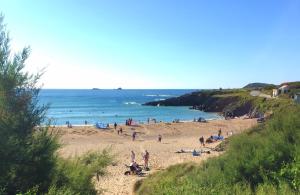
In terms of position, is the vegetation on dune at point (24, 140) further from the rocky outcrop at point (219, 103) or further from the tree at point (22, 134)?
the rocky outcrop at point (219, 103)

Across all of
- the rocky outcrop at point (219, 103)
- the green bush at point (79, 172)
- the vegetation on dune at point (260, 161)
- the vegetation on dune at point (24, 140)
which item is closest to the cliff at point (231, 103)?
the rocky outcrop at point (219, 103)

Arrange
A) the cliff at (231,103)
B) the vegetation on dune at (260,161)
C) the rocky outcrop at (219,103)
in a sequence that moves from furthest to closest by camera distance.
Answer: the rocky outcrop at (219,103) < the cliff at (231,103) < the vegetation on dune at (260,161)

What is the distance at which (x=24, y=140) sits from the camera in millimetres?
9977

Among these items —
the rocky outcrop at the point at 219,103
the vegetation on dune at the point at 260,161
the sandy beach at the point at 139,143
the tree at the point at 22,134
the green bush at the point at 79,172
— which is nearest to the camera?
the tree at the point at 22,134

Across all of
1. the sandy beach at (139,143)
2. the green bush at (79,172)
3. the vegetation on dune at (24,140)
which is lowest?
the sandy beach at (139,143)

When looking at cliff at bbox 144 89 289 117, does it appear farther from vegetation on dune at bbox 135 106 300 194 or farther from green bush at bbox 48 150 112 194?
green bush at bbox 48 150 112 194

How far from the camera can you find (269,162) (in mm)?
12242

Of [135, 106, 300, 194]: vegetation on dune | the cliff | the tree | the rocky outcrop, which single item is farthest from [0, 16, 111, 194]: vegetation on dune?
the rocky outcrop

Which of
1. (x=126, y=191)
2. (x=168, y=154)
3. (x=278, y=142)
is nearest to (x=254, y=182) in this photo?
(x=278, y=142)

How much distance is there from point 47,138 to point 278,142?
23.3 feet

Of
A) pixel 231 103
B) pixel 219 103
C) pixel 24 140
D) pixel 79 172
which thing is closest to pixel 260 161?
pixel 79 172

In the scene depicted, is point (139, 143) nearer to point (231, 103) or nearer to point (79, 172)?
point (79, 172)

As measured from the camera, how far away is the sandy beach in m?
22.6

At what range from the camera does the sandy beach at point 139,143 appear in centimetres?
2262
